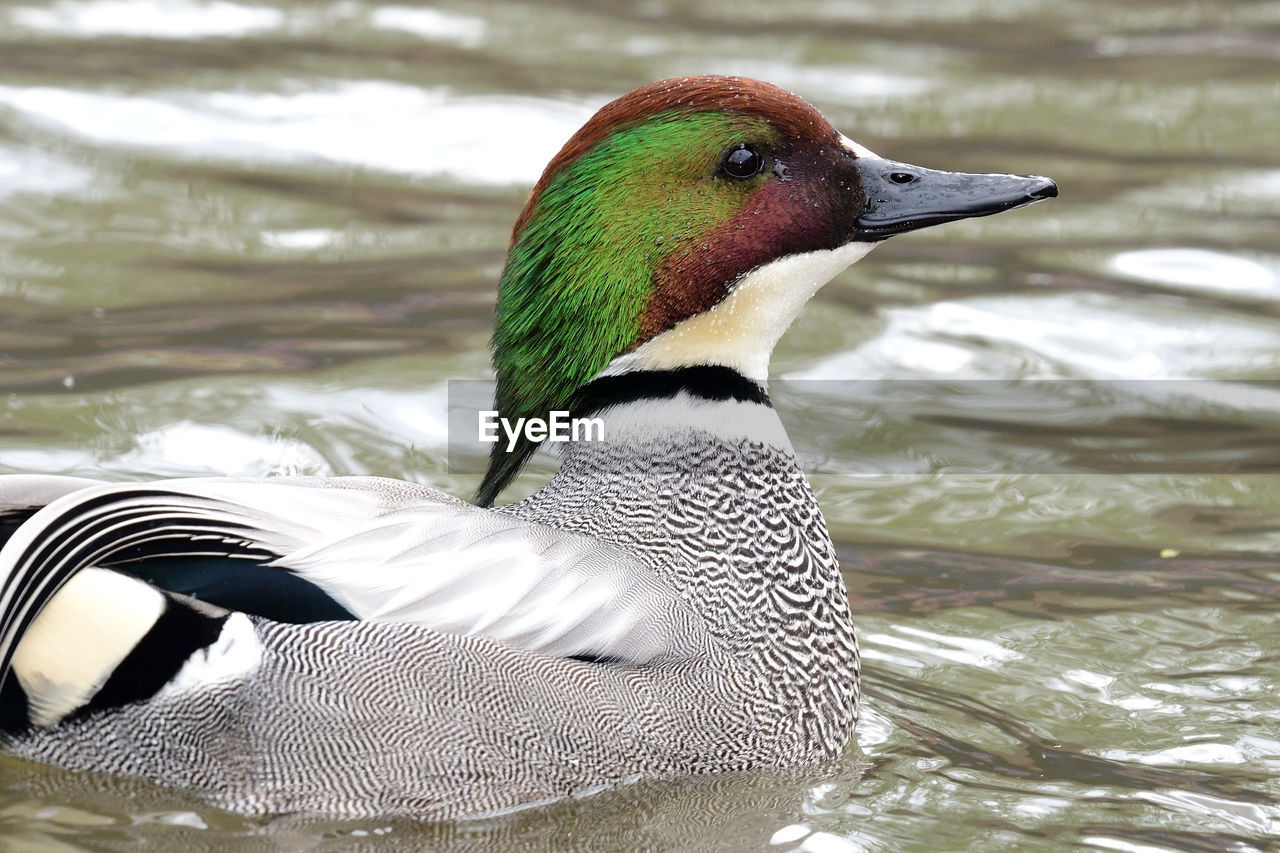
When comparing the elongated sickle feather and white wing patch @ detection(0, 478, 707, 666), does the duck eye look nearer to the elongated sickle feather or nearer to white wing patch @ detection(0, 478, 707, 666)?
white wing patch @ detection(0, 478, 707, 666)

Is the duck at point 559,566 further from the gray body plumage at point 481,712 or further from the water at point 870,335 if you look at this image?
the water at point 870,335

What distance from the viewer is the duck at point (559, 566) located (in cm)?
415

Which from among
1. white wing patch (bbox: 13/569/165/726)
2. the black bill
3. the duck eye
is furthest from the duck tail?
the black bill

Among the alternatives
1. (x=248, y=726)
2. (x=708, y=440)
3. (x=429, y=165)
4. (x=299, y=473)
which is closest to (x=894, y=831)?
(x=708, y=440)

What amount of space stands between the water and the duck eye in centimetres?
149

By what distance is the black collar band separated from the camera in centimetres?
484

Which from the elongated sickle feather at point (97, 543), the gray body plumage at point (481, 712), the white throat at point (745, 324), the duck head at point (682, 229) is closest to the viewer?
the elongated sickle feather at point (97, 543)

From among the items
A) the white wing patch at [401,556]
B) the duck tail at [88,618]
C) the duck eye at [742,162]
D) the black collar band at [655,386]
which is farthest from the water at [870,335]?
the duck eye at [742,162]

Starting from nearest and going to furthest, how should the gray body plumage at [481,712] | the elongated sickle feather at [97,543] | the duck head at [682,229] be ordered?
1. the elongated sickle feather at [97,543]
2. the gray body plumage at [481,712]
3. the duck head at [682,229]

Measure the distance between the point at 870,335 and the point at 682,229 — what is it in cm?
317

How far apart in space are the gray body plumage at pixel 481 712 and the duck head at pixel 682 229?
0.43 m

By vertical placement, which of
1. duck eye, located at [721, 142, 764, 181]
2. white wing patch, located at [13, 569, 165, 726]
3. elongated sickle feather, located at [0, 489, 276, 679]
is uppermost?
duck eye, located at [721, 142, 764, 181]

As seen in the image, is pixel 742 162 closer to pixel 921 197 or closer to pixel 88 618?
pixel 921 197

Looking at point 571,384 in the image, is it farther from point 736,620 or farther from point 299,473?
point 299,473
